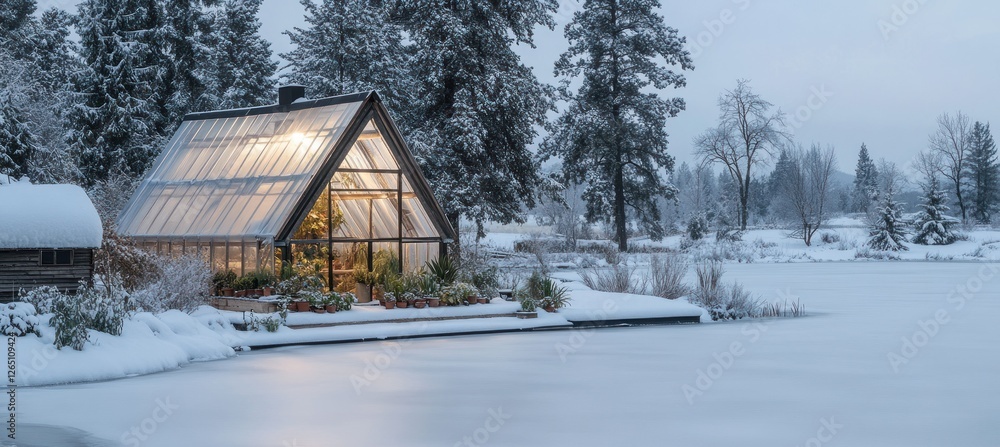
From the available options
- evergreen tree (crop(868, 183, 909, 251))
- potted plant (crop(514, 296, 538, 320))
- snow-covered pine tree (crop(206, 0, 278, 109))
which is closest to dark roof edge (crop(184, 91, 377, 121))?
potted plant (crop(514, 296, 538, 320))

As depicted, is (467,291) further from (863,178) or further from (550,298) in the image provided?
(863,178)

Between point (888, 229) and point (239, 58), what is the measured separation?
31469 mm

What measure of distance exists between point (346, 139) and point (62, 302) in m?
7.61

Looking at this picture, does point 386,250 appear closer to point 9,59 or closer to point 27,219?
point 27,219

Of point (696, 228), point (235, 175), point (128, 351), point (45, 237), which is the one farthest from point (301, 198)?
point (696, 228)

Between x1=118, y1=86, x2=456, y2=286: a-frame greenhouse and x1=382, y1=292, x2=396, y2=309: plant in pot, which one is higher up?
x1=118, y1=86, x2=456, y2=286: a-frame greenhouse

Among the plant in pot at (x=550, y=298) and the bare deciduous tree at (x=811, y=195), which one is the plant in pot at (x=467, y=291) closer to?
the plant in pot at (x=550, y=298)

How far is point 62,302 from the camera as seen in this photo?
14.9m

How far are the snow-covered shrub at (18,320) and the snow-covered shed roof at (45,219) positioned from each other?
4.28 metres

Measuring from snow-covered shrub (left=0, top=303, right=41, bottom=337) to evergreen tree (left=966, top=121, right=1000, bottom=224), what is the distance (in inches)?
2790

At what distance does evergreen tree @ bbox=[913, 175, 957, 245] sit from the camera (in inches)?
2003

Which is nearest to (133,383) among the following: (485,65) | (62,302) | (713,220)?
(62,302)

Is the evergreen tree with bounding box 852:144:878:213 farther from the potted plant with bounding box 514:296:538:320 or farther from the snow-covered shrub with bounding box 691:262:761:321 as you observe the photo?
the potted plant with bounding box 514:296:538:320

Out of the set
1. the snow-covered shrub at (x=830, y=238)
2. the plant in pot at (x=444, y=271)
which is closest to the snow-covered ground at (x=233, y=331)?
the plant in pot at (x=444, y=271)
